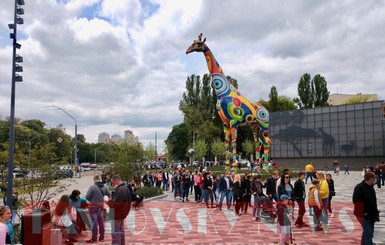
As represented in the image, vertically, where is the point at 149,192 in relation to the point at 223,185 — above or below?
below

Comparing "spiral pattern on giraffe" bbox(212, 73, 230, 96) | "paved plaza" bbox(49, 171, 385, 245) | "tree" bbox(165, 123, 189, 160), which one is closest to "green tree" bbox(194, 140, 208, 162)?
"tree" bbox(165, 123, 189, 160)

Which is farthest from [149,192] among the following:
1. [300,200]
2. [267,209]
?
[300,200]

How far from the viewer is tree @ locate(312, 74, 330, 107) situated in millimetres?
67125

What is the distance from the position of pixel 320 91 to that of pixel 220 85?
41.2 m

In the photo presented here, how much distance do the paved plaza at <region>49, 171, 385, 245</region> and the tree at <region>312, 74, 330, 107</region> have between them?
5313 cm

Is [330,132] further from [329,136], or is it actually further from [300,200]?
[300,200]

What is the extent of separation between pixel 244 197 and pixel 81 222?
21.2ft

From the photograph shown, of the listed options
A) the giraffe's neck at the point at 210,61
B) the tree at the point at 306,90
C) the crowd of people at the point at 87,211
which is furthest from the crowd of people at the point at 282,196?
the tree at the point at 306,90

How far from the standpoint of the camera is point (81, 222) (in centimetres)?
1072

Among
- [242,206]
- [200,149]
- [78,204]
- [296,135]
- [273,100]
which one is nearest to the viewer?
[78,204]

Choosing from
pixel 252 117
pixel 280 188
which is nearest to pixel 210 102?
pixel 252 117

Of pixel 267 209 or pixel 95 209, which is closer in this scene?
pixel 95 209

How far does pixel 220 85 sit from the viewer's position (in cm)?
3091

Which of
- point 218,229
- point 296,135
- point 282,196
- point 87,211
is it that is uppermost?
point 296,135
